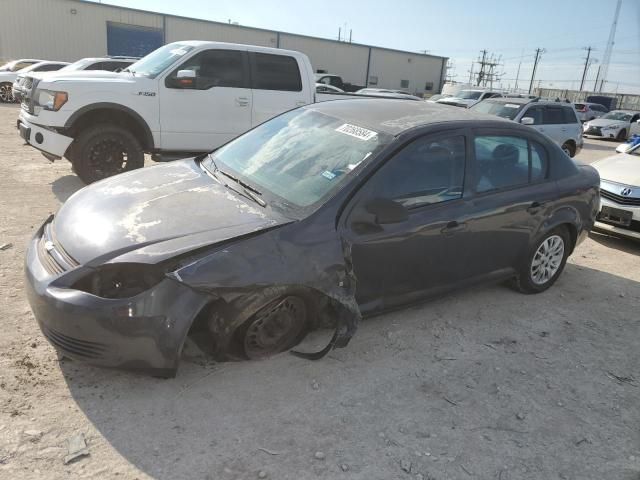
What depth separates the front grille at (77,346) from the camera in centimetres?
272

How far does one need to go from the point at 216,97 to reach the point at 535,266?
5.00 meters

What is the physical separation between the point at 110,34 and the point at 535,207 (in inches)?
1400

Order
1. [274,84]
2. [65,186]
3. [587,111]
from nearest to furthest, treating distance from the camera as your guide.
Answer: [65,186], [274,84], [587,111]

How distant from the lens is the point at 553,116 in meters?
12.8

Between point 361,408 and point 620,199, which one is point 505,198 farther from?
point 620,199

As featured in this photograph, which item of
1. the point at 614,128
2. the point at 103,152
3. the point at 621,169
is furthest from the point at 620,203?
the point at 614,128

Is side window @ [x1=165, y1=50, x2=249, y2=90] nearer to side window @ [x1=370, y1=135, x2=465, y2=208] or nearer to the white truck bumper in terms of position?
the white truck bumper

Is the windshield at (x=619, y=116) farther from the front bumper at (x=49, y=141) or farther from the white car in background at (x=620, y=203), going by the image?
the front bumper at (x=49, y=141)

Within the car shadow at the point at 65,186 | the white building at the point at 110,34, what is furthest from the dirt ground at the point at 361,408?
the white building at the point at 110,34

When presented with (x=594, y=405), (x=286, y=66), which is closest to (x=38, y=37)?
(x=286, y=66)

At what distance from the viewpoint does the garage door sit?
3378cm

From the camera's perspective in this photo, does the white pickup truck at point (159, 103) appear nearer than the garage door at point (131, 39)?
Yes

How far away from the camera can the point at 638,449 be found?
288 cm

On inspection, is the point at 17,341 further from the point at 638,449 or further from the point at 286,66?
the point at 286,66
